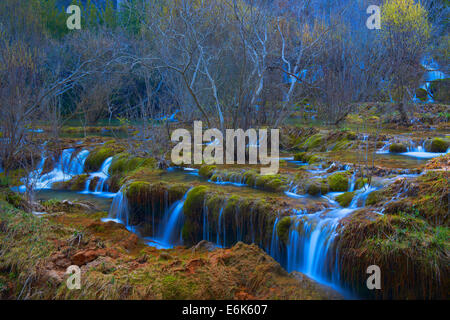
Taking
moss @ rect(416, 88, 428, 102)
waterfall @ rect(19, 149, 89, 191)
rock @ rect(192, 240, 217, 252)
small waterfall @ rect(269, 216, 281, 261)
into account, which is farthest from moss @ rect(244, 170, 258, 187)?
moss @ rect(416, 88, 428, 102)

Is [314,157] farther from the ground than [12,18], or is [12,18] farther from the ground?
[12,18]

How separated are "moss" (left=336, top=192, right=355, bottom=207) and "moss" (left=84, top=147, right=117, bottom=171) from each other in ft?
26.0

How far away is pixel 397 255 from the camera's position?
4.11 meters

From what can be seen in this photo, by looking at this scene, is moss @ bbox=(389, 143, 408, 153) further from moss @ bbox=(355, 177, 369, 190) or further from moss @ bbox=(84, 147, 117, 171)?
moss @ bbox=(84, 147, 117, 171)

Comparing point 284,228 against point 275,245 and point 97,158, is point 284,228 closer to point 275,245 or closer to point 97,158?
point 275,245

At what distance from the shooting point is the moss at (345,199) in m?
6.10

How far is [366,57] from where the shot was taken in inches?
898

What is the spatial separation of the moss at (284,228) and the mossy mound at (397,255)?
0.90 meters

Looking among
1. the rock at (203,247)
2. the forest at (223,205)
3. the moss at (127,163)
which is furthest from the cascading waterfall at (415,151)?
the rock at (203,247)

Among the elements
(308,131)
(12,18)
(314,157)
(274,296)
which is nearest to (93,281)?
(274,296)

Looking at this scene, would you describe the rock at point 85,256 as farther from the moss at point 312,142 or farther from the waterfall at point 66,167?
the moss at point 312,142

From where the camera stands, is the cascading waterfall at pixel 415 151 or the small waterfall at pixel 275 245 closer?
the small waterfall at pixel 275 245
